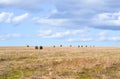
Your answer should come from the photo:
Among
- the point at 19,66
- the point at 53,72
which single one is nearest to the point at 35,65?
the point at 19,66

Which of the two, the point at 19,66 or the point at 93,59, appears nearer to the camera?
the point at 19,66

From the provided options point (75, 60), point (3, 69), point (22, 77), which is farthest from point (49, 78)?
point (75, 60)

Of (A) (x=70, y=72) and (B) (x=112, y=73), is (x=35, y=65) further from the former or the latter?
(B) (x=112, y=73)

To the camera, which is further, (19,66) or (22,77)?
(19,66)

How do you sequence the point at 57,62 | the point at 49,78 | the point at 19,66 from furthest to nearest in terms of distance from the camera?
the point at 57,62 < the point at 19,66 < the point at 49,78

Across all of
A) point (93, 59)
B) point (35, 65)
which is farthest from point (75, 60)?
point (35, 65)

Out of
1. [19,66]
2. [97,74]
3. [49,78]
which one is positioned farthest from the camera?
[19,66]

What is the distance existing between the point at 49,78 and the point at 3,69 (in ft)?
30.6

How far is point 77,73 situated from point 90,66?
481 cm

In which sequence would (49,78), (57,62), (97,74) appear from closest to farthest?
1. (49,78)
2. (97,74)
3. (57,62)

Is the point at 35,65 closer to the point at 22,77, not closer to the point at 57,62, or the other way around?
the point at 57,62

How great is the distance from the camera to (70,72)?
40469 mm

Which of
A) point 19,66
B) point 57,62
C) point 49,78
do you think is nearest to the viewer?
point 49,78

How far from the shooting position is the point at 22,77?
36281mm
